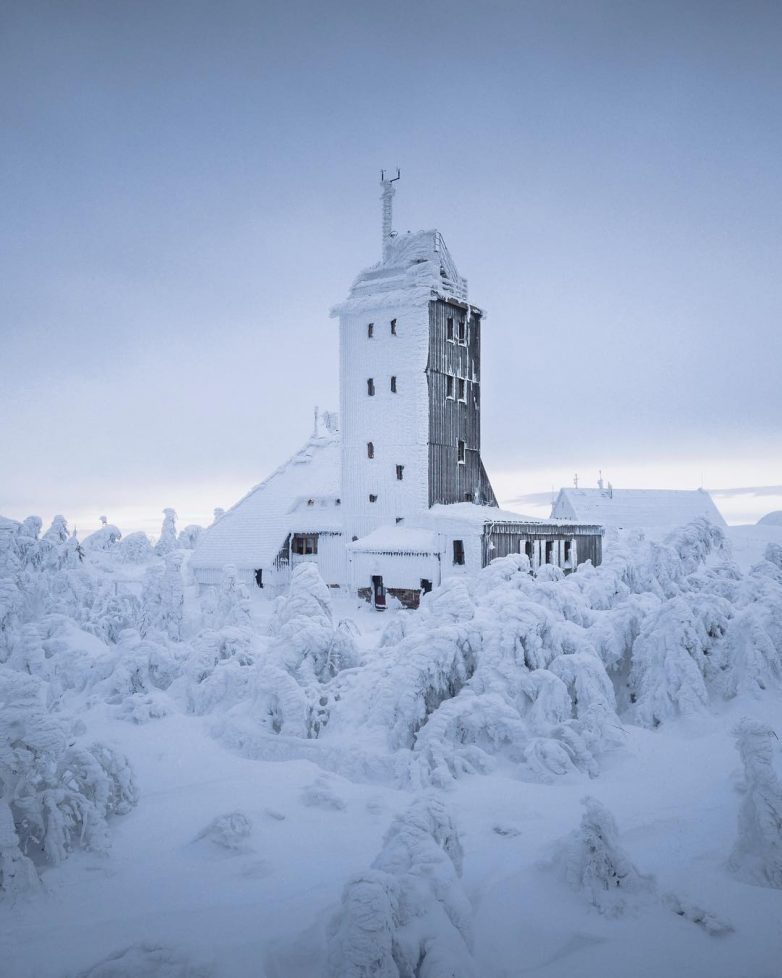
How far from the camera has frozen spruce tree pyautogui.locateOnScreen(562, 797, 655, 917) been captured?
23.5 feet

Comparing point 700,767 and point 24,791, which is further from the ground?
point 24,791

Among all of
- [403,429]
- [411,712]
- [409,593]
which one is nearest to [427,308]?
[403,429]

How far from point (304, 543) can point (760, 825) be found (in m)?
28.7

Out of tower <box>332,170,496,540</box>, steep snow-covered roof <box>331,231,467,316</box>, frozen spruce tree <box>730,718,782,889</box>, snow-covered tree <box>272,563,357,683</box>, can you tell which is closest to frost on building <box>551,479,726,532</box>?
tower <box>332,170,496,540</box>

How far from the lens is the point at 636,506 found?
185 feet

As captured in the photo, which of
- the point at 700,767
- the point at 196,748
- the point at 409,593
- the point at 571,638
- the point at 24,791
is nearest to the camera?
the point at 24,791

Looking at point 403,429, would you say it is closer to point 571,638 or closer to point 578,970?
point 571,638

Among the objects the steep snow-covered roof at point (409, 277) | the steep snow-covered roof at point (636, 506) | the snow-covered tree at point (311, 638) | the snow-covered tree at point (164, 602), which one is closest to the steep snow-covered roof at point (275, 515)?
the steep snow-covered roof at point (409, 277)

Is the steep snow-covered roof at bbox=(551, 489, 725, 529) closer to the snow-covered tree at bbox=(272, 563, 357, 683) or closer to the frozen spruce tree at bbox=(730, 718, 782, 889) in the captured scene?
the snow-covered tree at bbox=(272, 563, 357, 683)

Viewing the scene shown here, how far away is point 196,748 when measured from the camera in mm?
12359

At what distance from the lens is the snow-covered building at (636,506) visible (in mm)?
55219

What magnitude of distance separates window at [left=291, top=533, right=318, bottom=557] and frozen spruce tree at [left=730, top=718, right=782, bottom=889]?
91.4 feet

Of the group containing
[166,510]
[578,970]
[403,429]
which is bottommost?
[578,970]

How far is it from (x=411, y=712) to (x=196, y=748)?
3.96 m
